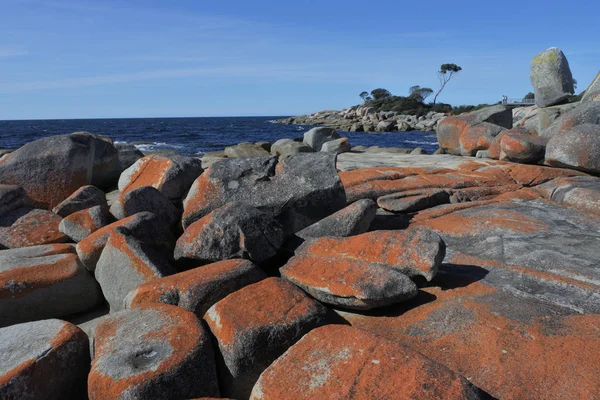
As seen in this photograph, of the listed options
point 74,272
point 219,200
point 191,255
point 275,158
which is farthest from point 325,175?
point 74,272

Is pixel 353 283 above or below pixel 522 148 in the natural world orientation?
below

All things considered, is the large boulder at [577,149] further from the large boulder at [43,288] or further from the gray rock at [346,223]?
the large boulder at [43,288]

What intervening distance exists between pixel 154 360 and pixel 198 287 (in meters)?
0.81

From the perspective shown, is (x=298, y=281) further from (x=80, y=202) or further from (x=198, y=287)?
(x=80, y=202)

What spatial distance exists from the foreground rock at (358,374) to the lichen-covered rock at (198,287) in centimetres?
98

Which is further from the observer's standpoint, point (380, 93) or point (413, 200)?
point (380, 93)

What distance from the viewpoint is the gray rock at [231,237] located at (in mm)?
4070

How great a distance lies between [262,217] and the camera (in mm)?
4316

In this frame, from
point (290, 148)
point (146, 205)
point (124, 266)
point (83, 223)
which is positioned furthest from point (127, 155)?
point (290, 148)

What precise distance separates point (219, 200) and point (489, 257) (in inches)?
107

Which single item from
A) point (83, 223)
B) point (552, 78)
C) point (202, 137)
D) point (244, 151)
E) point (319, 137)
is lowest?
point (202, 137)

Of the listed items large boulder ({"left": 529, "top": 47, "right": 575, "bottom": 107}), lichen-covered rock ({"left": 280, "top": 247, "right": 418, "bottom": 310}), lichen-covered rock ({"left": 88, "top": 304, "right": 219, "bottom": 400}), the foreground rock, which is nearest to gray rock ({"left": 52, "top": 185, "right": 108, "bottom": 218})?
lichen-covered rock ({"left": 88, "top": 304, "right": 219, "bottom": 400})

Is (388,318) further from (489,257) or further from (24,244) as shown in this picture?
(24,244)

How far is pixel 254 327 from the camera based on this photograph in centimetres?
300
